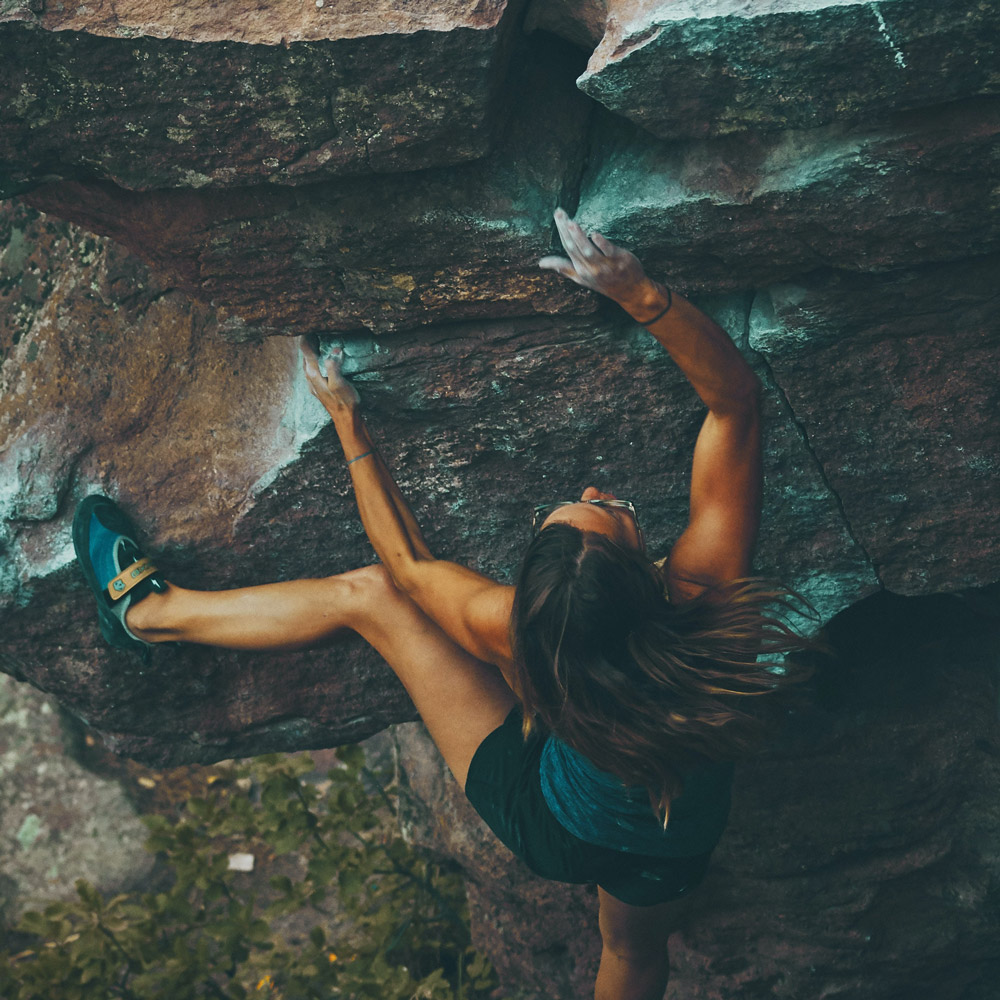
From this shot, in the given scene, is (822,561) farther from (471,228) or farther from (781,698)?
(471,228)

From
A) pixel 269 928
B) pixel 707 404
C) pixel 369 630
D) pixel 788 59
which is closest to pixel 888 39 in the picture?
pixel 788 59

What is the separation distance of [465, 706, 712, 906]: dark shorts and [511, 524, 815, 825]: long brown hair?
0.25 m

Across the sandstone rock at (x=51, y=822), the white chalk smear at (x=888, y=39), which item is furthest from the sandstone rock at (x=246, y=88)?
the sandstone rock at (x=51, y=822)

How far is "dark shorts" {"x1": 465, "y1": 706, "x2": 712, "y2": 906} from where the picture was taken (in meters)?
2.07

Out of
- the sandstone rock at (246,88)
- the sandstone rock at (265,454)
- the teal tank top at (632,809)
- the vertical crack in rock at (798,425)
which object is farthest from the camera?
the sandstone rock at (265,454)

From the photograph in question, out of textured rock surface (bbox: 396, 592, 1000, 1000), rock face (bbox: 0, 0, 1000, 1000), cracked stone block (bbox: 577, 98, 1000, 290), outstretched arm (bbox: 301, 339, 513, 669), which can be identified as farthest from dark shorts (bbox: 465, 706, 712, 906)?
cracked stone block (bbox: 577, 98, 1000, 290)

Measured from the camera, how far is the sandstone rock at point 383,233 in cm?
206

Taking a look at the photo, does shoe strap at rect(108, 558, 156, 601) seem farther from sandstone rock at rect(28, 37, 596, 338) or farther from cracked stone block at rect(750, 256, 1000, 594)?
cracked stone block at rect(750, 256, 1000, 594)

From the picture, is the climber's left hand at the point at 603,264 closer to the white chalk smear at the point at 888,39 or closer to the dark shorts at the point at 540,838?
the white chalk smear at the point at 888,39

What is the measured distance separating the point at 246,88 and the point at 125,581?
127 centimetres

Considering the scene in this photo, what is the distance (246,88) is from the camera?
183cm

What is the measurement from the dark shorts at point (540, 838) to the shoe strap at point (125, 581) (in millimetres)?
986

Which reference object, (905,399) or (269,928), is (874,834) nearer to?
(905,399)

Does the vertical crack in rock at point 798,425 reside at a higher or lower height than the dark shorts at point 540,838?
higher
